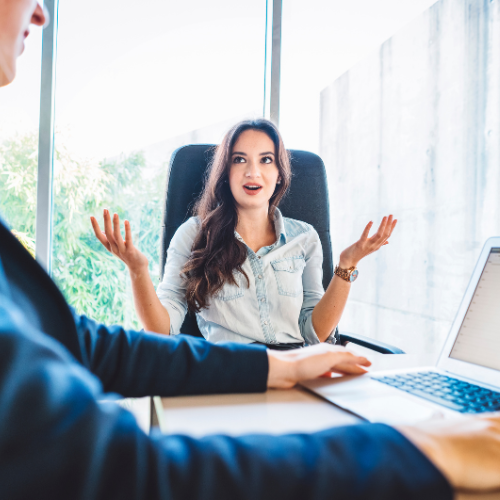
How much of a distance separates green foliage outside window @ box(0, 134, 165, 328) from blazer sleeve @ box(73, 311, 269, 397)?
1.89 m

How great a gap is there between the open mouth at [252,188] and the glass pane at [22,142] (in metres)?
1.36

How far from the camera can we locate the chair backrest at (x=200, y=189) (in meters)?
1.48

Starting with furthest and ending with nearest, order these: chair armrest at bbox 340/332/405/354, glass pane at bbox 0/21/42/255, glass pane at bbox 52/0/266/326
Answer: glass pane at bbox 52/0/266/326, glass pane at bbox 0/21/42/255, chair armrest at bbox 340/332/405/354

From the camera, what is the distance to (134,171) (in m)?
2.49

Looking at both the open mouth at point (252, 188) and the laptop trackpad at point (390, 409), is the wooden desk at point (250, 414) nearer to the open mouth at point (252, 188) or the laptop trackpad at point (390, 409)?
the laptop trackpad at point (390, 409)

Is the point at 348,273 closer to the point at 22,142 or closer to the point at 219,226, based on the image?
the point at 219,226

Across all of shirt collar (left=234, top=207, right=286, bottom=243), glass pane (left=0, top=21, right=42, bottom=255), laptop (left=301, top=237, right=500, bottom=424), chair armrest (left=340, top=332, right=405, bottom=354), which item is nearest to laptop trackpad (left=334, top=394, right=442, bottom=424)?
laptop (left=301, top=237, right=500, bottom=424)

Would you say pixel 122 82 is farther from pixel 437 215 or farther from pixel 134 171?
pixel 437 215

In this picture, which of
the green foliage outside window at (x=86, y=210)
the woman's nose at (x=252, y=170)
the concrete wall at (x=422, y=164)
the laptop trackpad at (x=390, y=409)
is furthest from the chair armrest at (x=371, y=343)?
the green foliage outside window at (x=86, y=210)

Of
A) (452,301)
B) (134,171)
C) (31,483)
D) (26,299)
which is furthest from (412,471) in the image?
(134,171)

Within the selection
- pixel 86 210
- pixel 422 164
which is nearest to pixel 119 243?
pixel 86 210

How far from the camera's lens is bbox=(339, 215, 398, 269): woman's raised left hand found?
4.47 feet

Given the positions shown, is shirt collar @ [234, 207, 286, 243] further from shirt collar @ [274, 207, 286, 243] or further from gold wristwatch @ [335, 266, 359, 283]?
gold wristwatch @ [335, 266, 359, 283]

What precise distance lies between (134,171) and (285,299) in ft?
4.79
